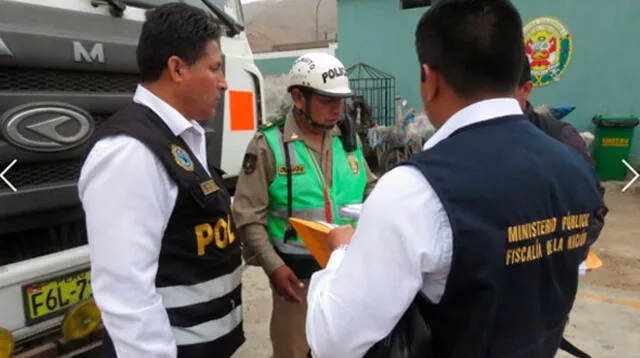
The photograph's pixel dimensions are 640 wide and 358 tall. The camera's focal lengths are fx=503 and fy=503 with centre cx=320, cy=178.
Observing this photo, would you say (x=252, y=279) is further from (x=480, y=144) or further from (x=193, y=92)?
(x=480, y=144)

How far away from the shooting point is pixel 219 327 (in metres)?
1.57

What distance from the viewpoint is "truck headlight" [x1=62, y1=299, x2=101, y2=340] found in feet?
5.97

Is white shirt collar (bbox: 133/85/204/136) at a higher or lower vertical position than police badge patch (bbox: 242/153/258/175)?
higher

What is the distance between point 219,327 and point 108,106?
1.07m

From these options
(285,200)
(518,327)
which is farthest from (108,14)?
(518,327)

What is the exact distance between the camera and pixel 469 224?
2.98 feet

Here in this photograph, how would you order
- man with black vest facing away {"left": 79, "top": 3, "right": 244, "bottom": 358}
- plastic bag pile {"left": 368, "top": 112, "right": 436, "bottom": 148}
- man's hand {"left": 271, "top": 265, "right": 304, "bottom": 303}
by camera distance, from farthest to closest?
1. plastic bag pile {"left": 368, "top": 112, "right": 436, "bottom": 148}
2. man's hand {"left": 271, "top": 265, "right": 304, "bottom": 303}
3. man with black vest facing away {"left": 79, "top": 3, "right": 244, "bottom": 358}

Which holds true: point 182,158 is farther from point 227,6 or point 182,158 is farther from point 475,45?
point 227,6

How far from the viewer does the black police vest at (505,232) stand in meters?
0.92

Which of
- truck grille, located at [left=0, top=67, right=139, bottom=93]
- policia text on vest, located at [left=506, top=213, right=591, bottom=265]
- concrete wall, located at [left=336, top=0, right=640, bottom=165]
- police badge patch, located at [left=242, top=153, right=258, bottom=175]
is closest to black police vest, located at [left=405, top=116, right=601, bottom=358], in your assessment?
policia text on vest, located at [left=506, top=213, right=591, bottom=265]

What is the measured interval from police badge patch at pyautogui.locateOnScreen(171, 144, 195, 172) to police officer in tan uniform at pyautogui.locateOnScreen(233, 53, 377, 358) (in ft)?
2.20

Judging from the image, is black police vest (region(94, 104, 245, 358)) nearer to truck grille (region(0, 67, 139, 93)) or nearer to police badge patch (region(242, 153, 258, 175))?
police badge patch (region(242, 153, 258, 175))

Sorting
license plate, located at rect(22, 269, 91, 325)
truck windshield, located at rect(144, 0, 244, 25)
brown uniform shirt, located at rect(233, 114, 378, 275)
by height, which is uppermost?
truck windshield, located at rect(144, 0, 244, 25)

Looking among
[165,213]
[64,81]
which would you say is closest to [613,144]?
[64,81]
